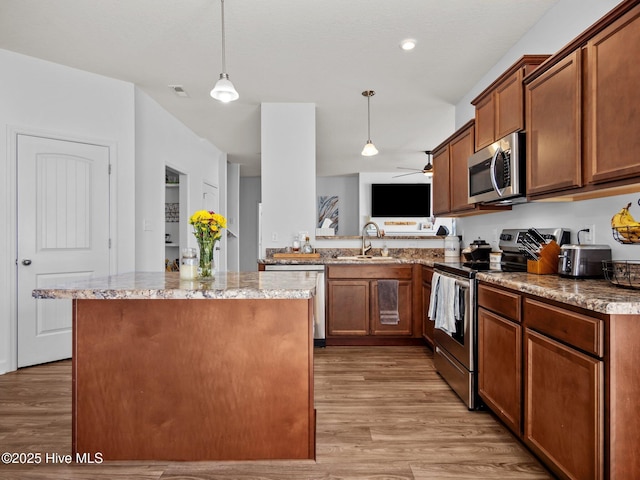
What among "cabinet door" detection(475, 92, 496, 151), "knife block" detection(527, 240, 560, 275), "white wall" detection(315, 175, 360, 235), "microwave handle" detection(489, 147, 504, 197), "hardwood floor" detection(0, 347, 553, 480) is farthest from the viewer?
"white wall" detection(315, 175, 360, 235)

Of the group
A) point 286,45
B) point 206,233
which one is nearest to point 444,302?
point 206,233

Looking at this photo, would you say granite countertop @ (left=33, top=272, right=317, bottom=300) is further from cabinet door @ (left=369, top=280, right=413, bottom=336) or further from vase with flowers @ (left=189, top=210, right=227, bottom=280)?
cabinet door @ (left=369, top=280, right=413, bottom=336)

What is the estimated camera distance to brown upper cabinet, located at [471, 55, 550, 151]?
2.39 metres

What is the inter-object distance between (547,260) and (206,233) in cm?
192

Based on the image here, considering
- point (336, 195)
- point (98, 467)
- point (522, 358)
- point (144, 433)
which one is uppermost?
point (336, 195)

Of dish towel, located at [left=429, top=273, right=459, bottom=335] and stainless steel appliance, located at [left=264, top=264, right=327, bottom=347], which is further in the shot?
stainless steel appliance, located at [left=264, top=264, right=327, bottom=347]

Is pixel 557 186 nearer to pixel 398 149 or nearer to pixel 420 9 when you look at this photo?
pixel 420 9

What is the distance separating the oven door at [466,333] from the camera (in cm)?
244

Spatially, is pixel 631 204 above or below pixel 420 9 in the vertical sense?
below

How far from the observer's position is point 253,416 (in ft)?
6.04

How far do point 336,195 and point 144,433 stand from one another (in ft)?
26.2

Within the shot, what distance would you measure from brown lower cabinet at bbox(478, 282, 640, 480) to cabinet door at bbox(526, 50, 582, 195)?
64cm


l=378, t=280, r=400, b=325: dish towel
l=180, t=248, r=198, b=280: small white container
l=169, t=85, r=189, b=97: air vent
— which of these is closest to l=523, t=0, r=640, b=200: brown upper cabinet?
l=378, t=280, r=400, b=325: dish towel

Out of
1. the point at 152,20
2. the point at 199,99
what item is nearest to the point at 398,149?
the point at 199,99
